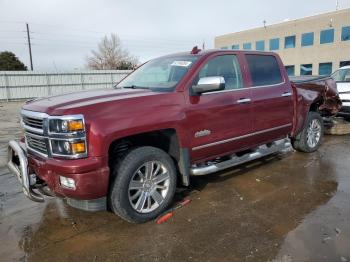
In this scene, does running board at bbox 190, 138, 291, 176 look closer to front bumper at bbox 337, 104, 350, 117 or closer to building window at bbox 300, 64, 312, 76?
front bumper at bbox 337, 104, 350, 117

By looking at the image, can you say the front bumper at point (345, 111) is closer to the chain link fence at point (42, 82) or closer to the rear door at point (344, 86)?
the rear door at point (344, 86)

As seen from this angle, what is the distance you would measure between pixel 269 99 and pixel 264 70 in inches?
19.1

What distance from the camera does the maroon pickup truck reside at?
327 centimetres

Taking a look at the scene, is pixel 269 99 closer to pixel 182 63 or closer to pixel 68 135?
pixel 182 63

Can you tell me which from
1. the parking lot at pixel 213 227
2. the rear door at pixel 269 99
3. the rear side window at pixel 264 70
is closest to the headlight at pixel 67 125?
the parking lot at pixel 213 227

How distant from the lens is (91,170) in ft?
10.7

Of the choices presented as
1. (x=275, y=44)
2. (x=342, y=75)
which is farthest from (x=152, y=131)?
(x=275, y=44)

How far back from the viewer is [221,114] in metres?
4.38

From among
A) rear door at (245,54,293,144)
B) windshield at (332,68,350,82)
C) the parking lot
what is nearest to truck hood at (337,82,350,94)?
windshield at (332,68,350,82)

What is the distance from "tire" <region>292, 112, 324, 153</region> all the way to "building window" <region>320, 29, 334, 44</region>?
36982mm

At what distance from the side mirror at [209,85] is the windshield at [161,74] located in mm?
264

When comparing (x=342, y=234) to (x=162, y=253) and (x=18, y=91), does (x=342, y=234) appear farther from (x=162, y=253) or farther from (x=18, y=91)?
(x=18, y=91)

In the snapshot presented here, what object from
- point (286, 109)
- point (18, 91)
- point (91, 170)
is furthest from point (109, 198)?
point (18, 91)

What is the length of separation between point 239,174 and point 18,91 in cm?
2504
